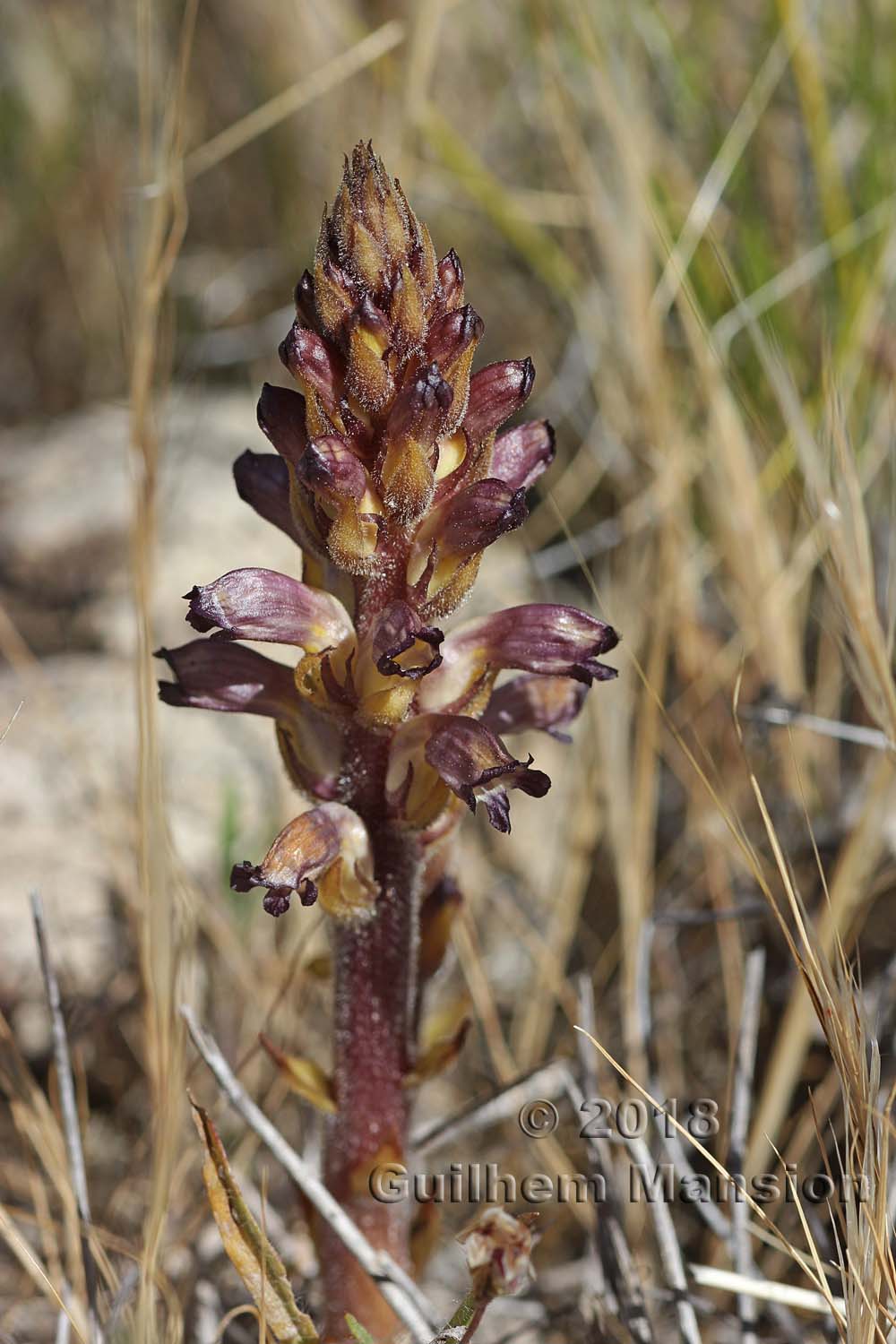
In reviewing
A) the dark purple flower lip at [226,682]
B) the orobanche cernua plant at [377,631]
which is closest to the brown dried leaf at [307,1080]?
the orobanche cernua plant at [377,631]

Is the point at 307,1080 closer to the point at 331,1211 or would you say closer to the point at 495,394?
the point at 331,1211

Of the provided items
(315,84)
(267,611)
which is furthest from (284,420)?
(315,84)

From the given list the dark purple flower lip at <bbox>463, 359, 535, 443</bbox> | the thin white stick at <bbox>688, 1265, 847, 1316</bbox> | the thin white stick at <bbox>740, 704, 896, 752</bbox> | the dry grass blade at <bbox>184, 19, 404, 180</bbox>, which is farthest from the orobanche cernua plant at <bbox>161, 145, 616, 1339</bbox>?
the dry grass blade at <bbox>184, 19, 404, 180</bbox>

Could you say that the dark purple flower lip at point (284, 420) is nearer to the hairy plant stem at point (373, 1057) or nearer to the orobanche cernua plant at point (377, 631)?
the orobanche cernua plant at point (377, 631)

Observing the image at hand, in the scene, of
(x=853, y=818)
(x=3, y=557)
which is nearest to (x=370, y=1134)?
(x=853, y=818)

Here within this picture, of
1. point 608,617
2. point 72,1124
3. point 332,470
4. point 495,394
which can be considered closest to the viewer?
point 332,470

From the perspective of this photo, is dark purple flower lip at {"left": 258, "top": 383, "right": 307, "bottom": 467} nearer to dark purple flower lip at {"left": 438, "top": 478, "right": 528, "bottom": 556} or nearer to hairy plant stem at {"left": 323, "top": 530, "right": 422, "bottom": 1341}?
dark purple flower lip at {"left": 438, "top": 478, "right": 528, "bottom": 556}
